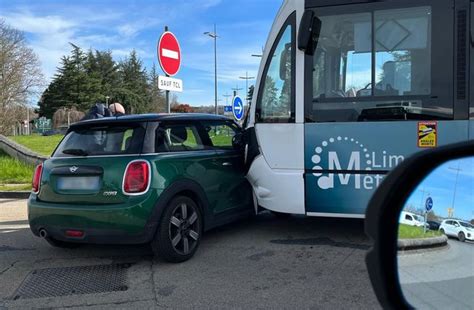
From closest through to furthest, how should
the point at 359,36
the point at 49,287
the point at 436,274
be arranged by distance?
1. the point at 436,274
2. the point at 49,287
3. the point at 359,36

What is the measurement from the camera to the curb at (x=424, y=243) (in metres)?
1.75

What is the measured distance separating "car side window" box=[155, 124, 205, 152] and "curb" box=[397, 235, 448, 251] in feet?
12.0

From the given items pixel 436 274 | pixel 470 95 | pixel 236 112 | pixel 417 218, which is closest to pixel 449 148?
pixel 417 218

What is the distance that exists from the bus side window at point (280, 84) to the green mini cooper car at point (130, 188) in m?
0.86

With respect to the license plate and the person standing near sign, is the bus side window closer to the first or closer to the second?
the license plate

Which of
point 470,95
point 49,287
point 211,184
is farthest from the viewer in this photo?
point 211,184

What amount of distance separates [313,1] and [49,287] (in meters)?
3.90

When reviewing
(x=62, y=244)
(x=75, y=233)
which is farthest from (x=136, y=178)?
(x=62, y=244)

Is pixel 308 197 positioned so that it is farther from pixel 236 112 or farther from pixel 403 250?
pixel 236 112

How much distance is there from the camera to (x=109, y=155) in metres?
5.06

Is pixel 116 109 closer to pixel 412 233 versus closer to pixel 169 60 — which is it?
pixel 169 60

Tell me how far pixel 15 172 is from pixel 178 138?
8797mm

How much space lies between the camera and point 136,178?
488cm

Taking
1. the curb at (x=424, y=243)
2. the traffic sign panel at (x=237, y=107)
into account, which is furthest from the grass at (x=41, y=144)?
the curb at (x=424, y=243)
